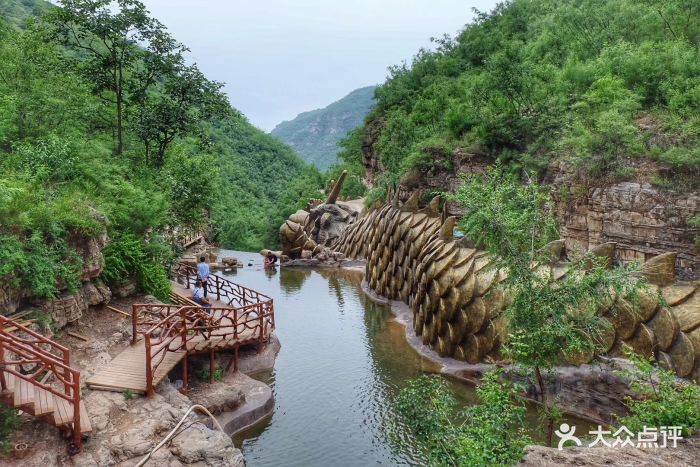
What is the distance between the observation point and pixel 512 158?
58.5 ft

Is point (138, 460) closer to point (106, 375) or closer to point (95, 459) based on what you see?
point (95, 459)

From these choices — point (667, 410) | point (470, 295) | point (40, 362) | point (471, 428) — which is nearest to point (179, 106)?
point (470, 295)

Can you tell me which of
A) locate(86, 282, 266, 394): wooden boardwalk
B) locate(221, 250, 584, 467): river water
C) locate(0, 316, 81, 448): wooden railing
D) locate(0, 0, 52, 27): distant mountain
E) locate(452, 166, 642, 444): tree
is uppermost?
locate(0, 0, 52, 27): distant mountain

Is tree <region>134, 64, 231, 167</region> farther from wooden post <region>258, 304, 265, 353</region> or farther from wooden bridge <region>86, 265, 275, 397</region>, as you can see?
wooden post <region>258, 304, 265, 353</region>

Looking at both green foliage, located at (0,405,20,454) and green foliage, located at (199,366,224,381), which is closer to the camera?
green foliage, located at (0,405,20,454)

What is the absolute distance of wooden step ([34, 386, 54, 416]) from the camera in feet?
24.5

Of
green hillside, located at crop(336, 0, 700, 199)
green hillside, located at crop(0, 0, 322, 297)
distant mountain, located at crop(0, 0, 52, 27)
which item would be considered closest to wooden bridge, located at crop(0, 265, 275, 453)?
green hillside, located at crop(0, 0, 322, 297)

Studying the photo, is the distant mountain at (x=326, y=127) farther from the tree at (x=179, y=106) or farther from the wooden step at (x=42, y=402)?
the wooden step at (x=42, y=402)

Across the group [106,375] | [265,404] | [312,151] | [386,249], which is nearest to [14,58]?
[106,375]

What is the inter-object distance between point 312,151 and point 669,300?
13309 centimetres

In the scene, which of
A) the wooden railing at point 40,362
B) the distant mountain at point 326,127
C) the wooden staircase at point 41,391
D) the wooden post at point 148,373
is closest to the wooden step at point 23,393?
the wooden staircase at point 41,391

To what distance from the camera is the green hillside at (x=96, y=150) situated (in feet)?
34.7

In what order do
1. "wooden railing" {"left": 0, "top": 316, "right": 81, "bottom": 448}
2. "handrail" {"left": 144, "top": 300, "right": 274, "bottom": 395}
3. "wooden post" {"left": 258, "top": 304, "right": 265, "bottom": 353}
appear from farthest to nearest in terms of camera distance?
"wooden post" {"left": 258, "top": 304, "right": 265, "bottom": 353} → "handrail" {"left": 144, "top": 300, "right": 274, "bottom": 395} → "wooden railing" {"left": 0, "top": 316, "right": 81, "bottom": 448}

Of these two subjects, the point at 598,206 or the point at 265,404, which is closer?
the point at 265,404
